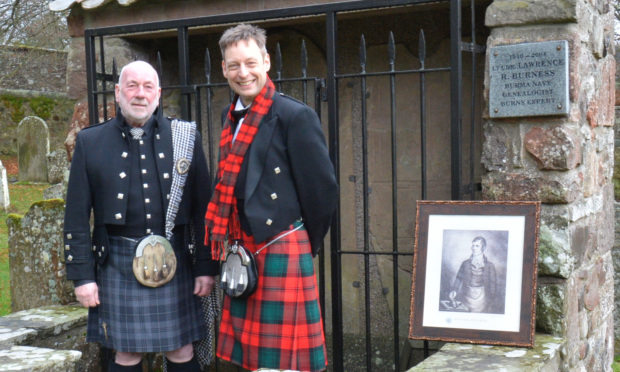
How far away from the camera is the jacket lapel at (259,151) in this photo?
2.56 metres

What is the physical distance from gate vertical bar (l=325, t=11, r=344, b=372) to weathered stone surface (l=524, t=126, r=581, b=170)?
92 centimetres

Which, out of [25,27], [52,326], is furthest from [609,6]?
[25,27]

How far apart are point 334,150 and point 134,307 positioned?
48.2 inches

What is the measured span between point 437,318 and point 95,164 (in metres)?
1.64

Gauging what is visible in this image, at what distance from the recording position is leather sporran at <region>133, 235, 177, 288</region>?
276 centimetres

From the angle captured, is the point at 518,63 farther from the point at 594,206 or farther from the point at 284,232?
the point at 284,232

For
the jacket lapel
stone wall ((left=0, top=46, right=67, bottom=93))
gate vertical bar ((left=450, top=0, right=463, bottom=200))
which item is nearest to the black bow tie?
the jacket lapel

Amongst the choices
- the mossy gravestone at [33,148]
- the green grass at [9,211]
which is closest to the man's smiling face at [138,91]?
the green grass at [9,211]

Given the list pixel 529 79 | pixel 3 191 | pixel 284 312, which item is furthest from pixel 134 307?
pixel 3 191

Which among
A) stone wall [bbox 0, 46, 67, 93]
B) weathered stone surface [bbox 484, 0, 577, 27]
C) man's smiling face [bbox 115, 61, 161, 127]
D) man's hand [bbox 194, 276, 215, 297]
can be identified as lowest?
man's hand [bbox 194, 276, 215, 297]

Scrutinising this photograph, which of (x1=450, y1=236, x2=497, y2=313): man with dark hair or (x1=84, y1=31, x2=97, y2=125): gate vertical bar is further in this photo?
(x1=84, y1=31, x2=97, y2=125): gate vertical bar

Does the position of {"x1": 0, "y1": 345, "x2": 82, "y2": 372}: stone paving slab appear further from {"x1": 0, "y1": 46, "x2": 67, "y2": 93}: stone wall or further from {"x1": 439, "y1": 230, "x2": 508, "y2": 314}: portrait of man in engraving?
{"x1": 0, "y1": 46, "x2": 67, "y2": 93}: stone wall

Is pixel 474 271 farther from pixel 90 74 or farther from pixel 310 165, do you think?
pixel 90 74

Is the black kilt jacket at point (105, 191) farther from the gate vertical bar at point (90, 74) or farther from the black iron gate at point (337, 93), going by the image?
the gate vertical bar at point (90, 74)
